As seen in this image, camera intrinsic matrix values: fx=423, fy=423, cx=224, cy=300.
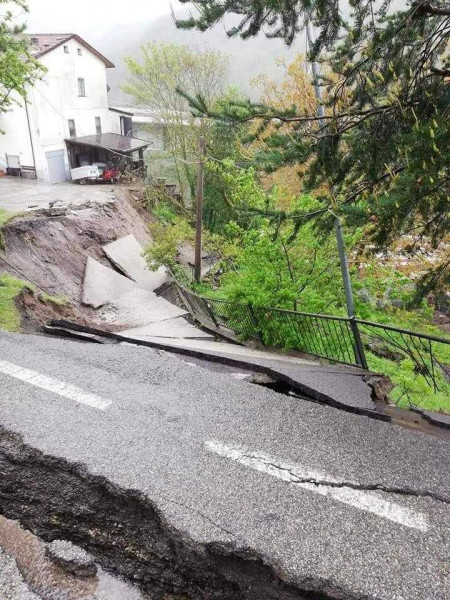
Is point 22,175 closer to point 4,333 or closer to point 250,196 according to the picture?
point 250,196

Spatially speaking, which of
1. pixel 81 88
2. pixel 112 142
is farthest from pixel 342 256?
pixel 81 88

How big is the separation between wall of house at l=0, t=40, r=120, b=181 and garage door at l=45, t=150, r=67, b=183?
0.96 feet

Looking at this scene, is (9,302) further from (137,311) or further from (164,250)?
(164,250)

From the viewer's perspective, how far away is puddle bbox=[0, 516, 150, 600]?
2748 millimetres

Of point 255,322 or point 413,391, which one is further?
point 255,322

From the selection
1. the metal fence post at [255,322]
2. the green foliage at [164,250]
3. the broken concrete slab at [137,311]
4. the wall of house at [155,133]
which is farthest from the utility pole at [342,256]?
the wall of house at [155,133]

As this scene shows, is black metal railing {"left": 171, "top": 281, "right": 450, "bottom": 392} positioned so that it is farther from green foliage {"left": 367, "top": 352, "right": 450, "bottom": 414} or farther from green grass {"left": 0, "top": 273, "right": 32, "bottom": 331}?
green grass {"left": 0, "top": 273, "right": 32, "bottom": 331}

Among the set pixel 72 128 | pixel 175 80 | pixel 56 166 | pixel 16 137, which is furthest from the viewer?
pixel 72 128

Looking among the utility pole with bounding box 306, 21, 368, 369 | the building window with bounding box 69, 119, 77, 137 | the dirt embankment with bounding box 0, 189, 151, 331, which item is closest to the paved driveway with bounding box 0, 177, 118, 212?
the dirt embankment with bounding box 0, 189, 151, 331

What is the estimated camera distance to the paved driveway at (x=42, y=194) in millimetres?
18984

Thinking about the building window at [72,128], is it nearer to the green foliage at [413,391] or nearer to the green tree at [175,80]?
the green tree at [175,80]

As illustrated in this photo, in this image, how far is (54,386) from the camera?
16.0 ft

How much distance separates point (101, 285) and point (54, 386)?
10.4 m

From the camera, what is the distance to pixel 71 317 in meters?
10.8
